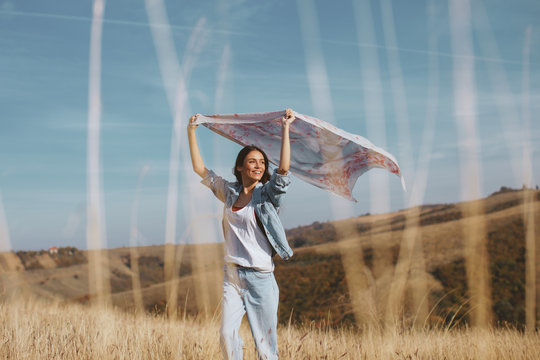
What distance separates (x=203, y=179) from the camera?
403 centimetres

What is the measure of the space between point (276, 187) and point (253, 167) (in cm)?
31

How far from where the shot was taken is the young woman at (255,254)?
11.6ft

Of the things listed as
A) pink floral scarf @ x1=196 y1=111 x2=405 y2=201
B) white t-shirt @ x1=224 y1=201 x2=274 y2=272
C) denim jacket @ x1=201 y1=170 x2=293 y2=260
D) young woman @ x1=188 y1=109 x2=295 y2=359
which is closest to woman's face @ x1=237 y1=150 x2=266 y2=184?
young woman @ x1=188 y1=109 x2=295 y2=359

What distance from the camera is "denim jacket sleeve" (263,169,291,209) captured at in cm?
361

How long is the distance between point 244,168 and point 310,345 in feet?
8.47

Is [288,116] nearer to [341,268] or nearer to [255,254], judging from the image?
[255,254]

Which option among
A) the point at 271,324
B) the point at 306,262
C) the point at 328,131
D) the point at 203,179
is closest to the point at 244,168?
the point at 203,179

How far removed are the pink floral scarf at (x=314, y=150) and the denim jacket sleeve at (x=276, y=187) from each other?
0.93m

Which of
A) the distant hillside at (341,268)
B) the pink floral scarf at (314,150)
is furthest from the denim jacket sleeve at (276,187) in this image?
the distant hillside at (341,268)

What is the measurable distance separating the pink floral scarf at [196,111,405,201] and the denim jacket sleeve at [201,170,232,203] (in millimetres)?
622

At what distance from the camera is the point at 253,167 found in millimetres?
3807

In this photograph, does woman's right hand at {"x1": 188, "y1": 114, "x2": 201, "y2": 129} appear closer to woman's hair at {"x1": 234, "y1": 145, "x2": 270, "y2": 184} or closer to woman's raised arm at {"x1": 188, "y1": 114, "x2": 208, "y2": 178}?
woman's raised arm at {"x1": 188, "y1": 114, "x2": 208, "y2": 178}

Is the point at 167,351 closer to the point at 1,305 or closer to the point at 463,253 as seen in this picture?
the point at 1,305

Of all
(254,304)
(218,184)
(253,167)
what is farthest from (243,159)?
(254,304)
